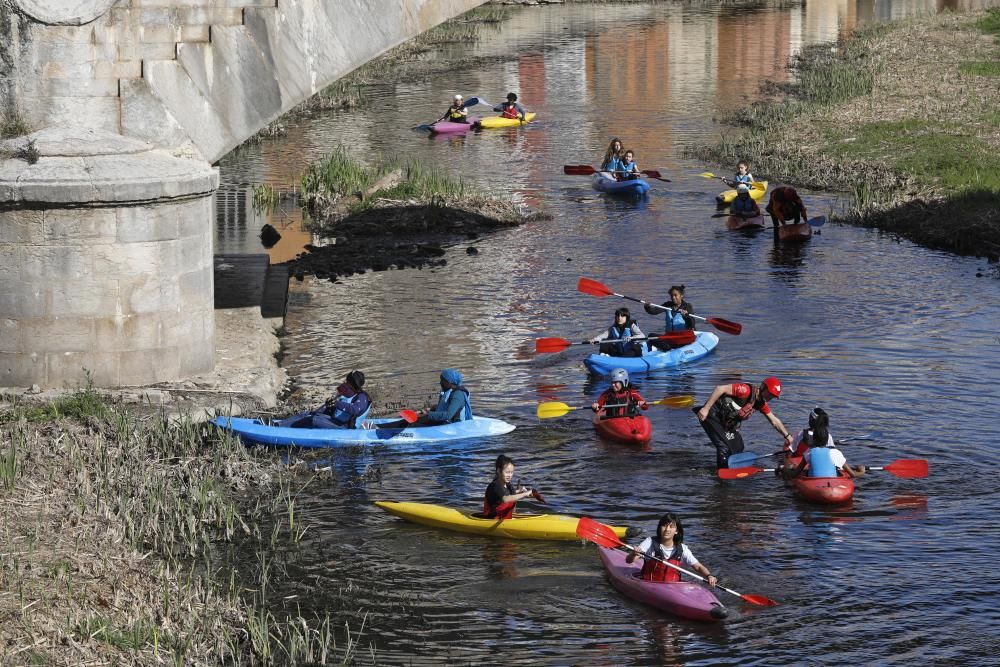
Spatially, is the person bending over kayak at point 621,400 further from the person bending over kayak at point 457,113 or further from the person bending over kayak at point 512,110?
the person bending over kayak at point 512,110

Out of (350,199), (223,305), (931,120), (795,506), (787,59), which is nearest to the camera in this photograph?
Answer: (795,506)

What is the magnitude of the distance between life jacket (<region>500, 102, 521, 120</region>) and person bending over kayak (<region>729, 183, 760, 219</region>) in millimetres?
11012

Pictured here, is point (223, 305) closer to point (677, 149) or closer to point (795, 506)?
point (795, 506)

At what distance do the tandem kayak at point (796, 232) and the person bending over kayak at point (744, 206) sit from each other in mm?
1109

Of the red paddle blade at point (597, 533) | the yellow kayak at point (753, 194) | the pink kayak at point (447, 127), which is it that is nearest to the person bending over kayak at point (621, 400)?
the red paddle blade at point (597, 533)

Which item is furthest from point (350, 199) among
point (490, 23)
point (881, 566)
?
point (490, 23)

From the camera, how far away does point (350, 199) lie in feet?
89.8

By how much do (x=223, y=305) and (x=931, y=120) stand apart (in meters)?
18.2

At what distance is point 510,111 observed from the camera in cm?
3625

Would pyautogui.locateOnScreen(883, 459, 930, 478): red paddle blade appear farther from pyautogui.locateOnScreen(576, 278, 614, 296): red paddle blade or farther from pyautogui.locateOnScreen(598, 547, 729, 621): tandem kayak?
pyautogui.locateOnScreen(576, 278, 614, 296): red paddle blade

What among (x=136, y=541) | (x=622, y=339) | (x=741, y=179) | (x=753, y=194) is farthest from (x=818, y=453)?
(x=753, y=194)

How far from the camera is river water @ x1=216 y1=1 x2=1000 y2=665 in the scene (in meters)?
11.5

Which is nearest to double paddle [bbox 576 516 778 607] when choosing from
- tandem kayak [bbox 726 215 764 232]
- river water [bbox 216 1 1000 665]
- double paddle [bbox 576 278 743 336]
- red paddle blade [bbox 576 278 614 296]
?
river water [bbox 216 1 1000 665]

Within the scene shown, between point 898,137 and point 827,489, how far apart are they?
1807 centimetres
